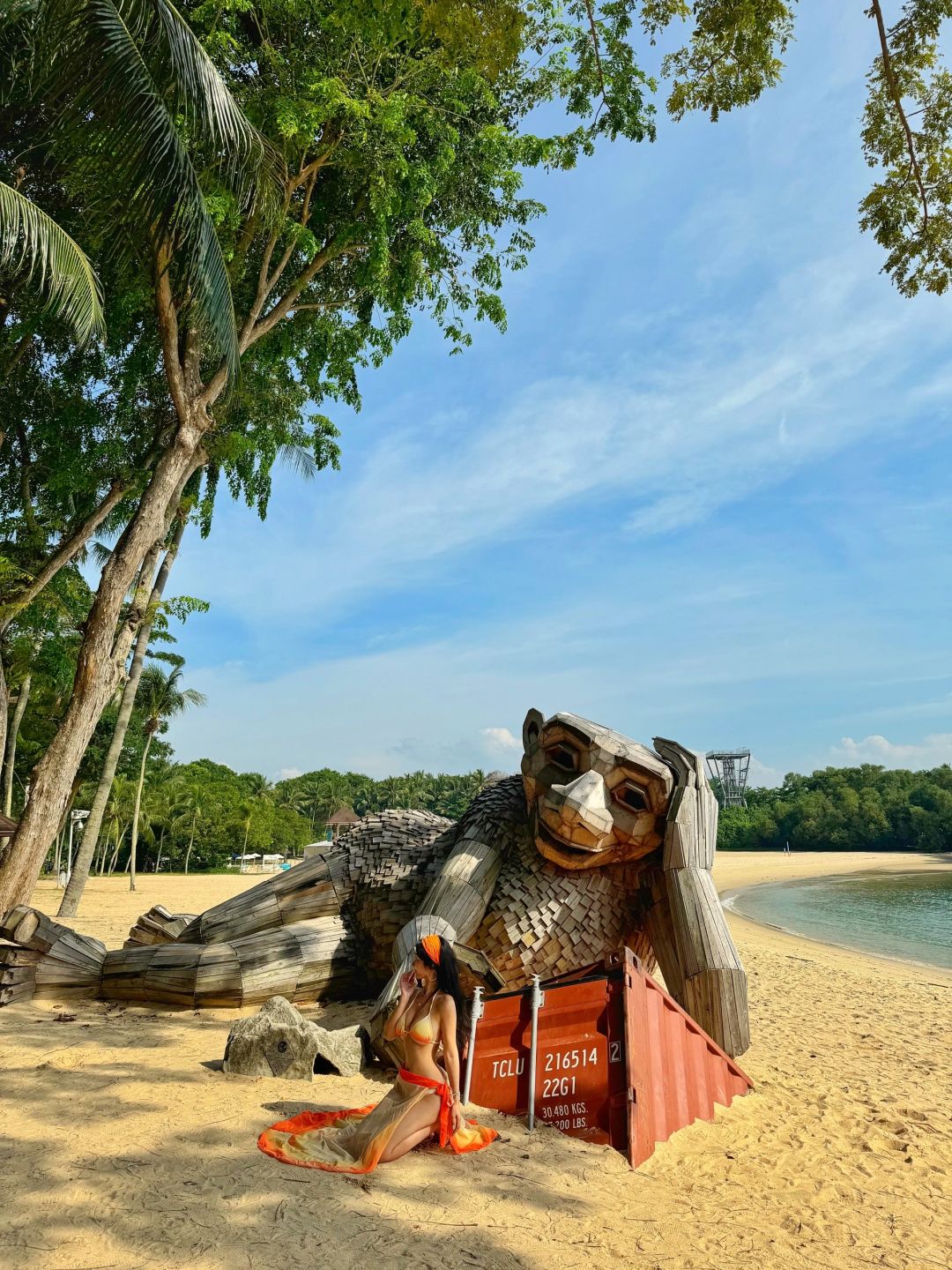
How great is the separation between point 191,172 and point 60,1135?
23.3ft

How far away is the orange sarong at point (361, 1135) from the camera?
3.17 metres

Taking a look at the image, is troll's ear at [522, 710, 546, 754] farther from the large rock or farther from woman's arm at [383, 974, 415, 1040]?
the large rock

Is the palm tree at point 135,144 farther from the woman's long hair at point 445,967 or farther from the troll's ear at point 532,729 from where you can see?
the woman's long hair at point 445,967

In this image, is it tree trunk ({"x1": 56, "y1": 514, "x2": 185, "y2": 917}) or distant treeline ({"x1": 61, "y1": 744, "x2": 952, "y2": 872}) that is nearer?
tree trunk ({"x1": 56, "y1": 514, "x2": 185, "y2": 917})

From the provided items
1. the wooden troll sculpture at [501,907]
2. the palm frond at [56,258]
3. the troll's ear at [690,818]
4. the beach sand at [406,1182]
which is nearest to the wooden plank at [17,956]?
the wooden troll sculpture at [501,907]

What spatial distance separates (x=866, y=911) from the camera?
2486cm

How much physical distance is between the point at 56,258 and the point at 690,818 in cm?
709

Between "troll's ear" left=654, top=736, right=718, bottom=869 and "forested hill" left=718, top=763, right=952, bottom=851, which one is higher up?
"forested hill" left=718, top=763, right=952, bottom=851

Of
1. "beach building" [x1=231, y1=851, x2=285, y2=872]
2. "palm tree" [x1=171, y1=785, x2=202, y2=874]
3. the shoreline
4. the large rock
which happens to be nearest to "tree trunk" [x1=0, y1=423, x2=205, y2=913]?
the large rock

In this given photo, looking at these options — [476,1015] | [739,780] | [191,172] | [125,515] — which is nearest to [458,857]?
[476,1015]

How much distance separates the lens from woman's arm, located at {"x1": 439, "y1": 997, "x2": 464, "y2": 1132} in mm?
3375

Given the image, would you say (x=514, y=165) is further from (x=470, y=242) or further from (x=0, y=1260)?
(x=0, y=1260)

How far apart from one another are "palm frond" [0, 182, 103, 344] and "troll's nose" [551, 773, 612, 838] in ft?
20.7

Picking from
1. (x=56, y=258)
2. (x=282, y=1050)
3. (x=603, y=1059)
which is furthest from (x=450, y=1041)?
(x=56, y=258)
